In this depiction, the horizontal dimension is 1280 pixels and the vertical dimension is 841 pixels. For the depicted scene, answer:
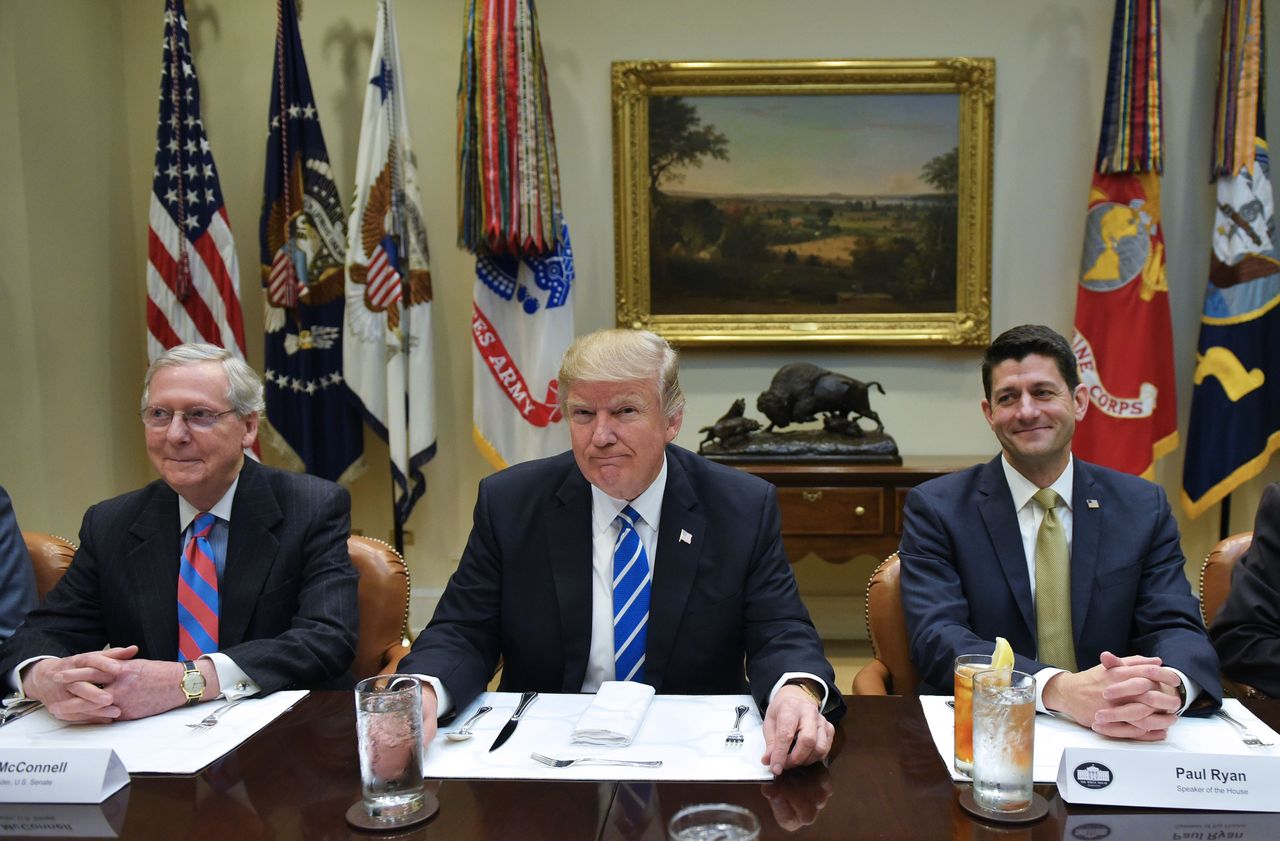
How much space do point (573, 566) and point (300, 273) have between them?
9.10 ft

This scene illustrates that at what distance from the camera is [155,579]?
1.96 meters

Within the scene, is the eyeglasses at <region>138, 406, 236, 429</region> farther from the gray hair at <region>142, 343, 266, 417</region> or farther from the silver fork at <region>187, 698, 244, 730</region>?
the silver fork at <region>187, 698, 244, 730</region>

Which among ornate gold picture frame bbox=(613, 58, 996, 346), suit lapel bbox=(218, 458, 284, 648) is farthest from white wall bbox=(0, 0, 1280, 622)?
suit lapel bbox=(218, 458, 284, 648)

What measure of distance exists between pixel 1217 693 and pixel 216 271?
386 centimetres

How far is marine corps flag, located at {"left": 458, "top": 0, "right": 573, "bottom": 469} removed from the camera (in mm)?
3846

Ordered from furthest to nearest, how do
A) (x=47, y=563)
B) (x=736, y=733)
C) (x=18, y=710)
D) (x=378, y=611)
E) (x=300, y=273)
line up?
(x=300, y=273) → (x=47, y=563) → (x=378, y=611) → (x=18, y=710) → (x=736, y=733)

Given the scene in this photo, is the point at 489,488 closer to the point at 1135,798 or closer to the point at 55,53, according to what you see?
the point at 1135,798

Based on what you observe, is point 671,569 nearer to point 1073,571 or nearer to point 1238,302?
point 1073,571

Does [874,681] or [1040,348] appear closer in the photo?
[874,681]

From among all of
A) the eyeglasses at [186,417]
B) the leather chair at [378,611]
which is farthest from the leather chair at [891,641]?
the eyeglasses at [186,417]

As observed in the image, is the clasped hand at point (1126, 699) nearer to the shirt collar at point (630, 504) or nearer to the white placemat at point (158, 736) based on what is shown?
the shirt collar at point (630, 504)

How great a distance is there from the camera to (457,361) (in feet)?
15.0

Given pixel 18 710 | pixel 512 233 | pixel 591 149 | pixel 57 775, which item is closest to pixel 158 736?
pixel 57 775

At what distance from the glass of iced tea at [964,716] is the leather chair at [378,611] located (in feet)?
4.11
